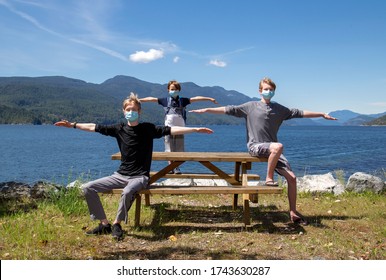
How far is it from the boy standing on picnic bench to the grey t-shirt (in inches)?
42.2

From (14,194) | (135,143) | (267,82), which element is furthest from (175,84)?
(14,194)

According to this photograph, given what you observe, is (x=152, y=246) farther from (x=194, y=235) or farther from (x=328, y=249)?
(x=328, y=249)

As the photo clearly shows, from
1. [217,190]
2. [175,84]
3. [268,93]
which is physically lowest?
[217,190]

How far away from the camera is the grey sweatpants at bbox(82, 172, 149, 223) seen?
5.79 meters

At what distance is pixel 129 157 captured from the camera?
6105mm

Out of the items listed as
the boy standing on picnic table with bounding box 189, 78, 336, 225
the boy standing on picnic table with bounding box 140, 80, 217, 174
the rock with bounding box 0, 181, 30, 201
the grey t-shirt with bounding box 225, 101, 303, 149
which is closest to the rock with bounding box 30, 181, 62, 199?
the rock with bounding box 0, 181, 30, 201

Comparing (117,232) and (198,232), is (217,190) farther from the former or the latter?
(117,232)

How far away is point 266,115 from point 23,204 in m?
5.59

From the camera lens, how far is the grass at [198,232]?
5.06m

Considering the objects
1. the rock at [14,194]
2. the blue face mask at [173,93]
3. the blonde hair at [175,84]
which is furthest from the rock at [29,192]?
the blonde hair at [175,84]

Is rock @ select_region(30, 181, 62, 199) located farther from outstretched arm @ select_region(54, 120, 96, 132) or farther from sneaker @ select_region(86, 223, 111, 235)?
sneaker @ select_region(86, 223, 111, 235)

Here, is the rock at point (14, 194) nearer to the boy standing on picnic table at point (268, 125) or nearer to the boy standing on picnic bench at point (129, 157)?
the boy standing on picnic bench at point (129, 157)

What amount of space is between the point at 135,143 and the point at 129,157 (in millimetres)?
257
